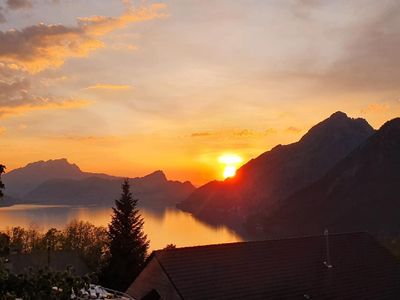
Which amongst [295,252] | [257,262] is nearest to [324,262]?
[295,252]

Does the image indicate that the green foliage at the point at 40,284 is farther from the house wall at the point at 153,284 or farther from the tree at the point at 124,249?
the tree at the point at 124,249

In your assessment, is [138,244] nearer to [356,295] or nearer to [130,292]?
[130,292]

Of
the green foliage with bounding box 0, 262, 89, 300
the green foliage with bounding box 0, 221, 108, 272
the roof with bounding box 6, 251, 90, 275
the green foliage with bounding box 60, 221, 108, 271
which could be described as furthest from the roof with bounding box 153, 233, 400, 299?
the green foliage with bounding box 60, 221, 108, 271

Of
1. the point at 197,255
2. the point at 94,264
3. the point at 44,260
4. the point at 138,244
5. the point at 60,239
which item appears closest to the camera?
the point at 197,255

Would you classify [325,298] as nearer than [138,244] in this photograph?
Yes

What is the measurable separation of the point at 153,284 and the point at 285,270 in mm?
8823

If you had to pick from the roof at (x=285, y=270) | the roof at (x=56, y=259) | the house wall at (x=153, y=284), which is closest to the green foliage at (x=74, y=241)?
the roof at (x=56, y=259)

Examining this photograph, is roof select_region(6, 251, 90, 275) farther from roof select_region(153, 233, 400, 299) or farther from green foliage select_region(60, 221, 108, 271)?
roof select_region(153, 233, 400, 299)

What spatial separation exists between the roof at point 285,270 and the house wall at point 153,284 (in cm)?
58

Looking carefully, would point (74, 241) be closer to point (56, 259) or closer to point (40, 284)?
point (56, 259)

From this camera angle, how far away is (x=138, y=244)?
2130 inches

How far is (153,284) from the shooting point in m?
28.9

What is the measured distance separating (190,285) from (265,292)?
5053 millimetres

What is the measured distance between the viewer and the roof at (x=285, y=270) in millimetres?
27984
